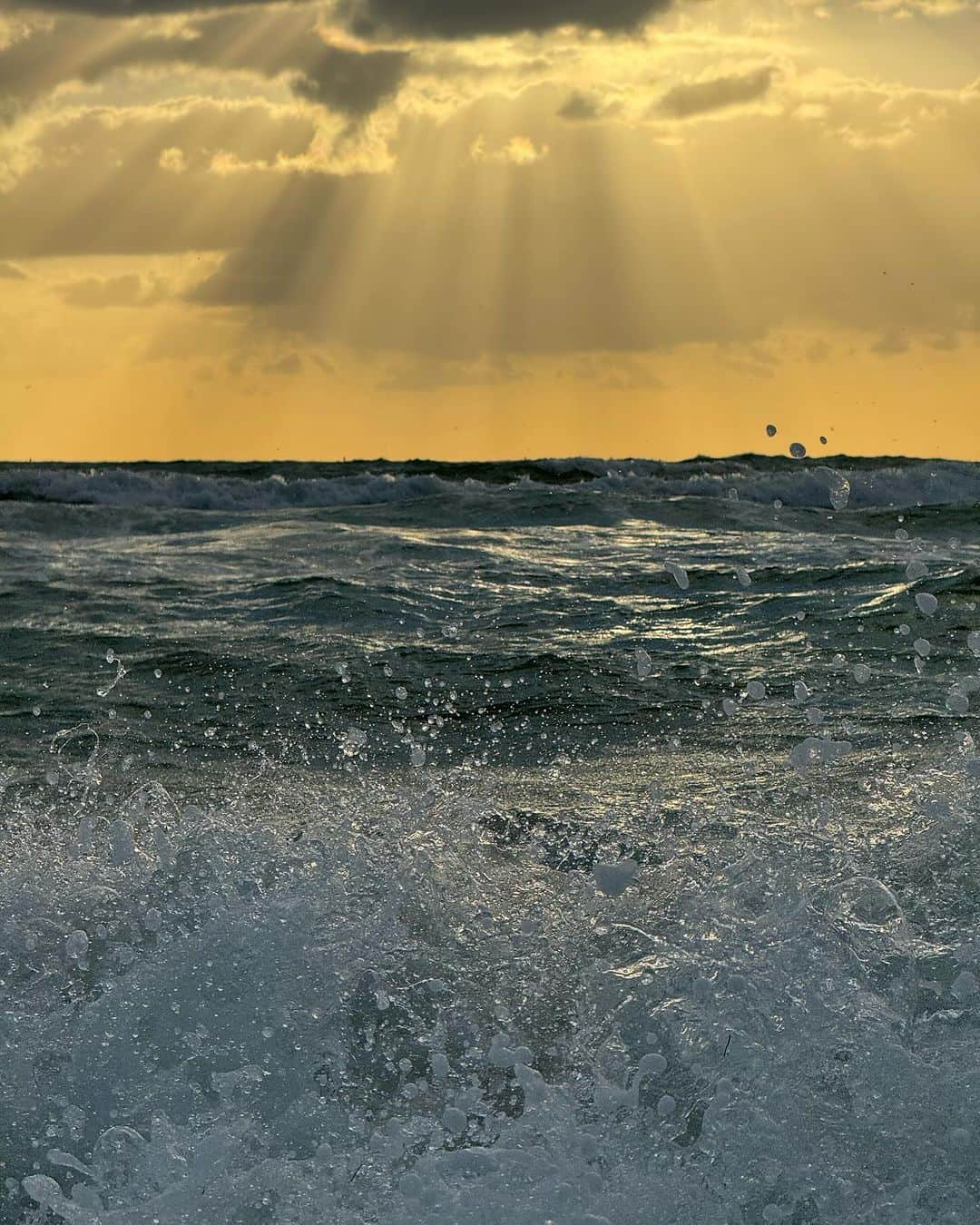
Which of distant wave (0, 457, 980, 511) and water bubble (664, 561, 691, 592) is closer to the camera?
water bubble (664, 561, 691, 592)

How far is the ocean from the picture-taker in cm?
334

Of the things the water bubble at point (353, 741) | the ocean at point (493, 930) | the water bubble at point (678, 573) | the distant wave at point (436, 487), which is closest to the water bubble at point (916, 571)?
the water bubble at point (678, 573)

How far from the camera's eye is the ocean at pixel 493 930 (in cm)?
334

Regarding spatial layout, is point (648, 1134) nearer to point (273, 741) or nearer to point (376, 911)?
point (376, 911)

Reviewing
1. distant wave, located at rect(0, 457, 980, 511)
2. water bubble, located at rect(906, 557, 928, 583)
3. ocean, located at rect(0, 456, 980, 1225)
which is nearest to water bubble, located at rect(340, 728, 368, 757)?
ocean, located at rect(0, 456, 980, 1225)

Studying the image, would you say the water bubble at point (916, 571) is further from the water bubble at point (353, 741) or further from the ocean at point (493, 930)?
the water bubble at point (353, 741)

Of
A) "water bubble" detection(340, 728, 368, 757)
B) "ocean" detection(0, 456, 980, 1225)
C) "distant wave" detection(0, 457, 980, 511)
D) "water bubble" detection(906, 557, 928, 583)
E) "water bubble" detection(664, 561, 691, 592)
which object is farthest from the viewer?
"distant wave" detection(0, 457, 980, 511)

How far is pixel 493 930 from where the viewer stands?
4.43m

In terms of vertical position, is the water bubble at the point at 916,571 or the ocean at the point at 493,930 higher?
the ocean at the point at 493,930

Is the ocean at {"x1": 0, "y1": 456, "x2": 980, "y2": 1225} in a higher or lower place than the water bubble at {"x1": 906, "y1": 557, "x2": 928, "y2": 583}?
higher

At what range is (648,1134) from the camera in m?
3.43

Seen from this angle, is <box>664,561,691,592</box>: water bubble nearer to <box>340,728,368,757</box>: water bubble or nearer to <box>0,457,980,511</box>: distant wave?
<box>340,728,368,757</box>: water bubble

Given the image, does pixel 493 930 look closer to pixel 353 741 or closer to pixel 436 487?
pixel 353 741

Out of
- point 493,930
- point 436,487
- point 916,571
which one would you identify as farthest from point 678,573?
point 436,487
